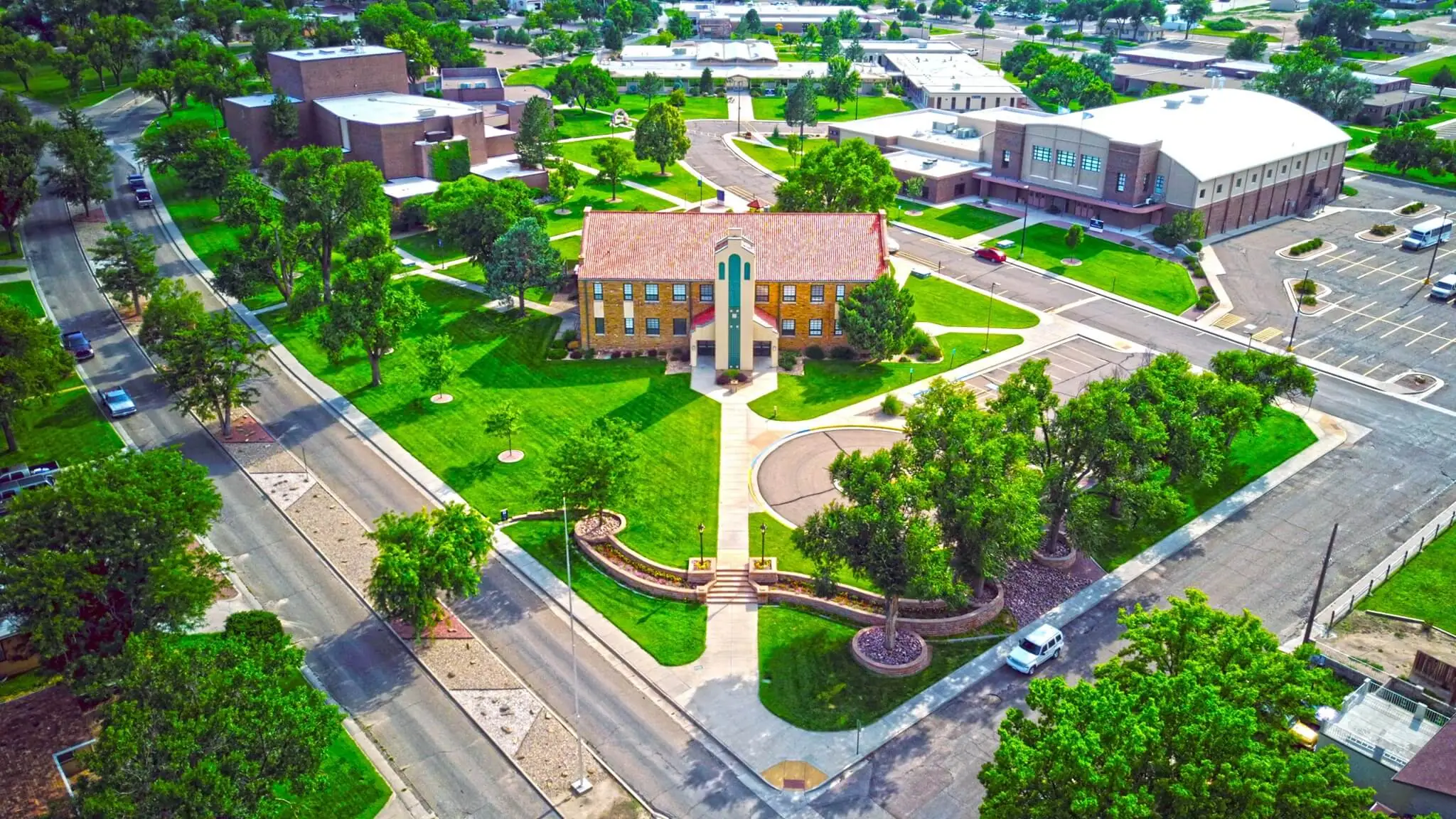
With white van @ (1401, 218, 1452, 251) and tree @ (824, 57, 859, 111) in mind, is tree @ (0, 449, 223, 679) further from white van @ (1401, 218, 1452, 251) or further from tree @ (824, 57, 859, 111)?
tree @ (824, 57, 859, 111)

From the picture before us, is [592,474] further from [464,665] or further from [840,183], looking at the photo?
[840,183]

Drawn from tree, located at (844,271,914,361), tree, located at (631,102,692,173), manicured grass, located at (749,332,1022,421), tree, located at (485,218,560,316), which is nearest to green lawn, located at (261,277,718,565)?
tree, located at (485,218,560,316)

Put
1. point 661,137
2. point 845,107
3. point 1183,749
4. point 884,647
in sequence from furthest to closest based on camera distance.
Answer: point 845,107
point 661,137
point 884,647
point 1183,749

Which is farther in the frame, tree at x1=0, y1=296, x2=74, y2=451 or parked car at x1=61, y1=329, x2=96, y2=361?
parked car at x1=61, y1=329, x2=96, y2=361

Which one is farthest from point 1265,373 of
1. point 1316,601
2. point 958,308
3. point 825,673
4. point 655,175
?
point 655,175

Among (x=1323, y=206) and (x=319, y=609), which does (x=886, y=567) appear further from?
(x=1323, y=206)

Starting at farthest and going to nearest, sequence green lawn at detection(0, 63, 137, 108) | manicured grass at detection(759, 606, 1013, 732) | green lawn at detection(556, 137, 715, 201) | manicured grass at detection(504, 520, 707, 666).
A: green lawn at detection(0, 63, 137, 108) < green lawn at detection(556, 137, 715, 201) < manicured grass at detection(504, 520, 707, 666) < manicured grass at detection(759, 606, 1013, 732)

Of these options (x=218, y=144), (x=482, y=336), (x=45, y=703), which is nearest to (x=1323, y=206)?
(x=482, y=336)
